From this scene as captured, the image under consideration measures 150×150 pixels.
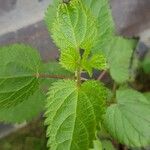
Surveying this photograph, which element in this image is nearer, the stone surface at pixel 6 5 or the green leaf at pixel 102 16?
the green leaf at pixel 102 16

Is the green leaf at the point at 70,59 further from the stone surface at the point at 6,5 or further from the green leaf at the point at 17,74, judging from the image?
the stone surface at the point at 6,5

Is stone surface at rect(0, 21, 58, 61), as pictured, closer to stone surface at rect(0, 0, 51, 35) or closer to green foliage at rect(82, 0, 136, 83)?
stone surface at rect(0, 0, 51, 35)

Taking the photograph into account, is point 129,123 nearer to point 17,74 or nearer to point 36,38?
point 17,74

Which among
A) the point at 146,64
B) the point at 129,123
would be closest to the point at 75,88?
the point at 129,123

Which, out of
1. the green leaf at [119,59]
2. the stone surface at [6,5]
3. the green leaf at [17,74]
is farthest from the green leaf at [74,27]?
the stone surface at [6,5]

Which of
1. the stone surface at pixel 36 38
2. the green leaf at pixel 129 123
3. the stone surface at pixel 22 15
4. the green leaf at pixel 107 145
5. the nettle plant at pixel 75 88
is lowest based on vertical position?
the green leaf at pixel 107 145

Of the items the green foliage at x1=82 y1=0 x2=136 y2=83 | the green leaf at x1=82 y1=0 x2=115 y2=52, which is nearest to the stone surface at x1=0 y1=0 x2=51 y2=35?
the green foliage at x1=82 y1=0 x2=136 y2=83

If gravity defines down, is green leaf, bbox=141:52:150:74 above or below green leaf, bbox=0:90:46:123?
above
